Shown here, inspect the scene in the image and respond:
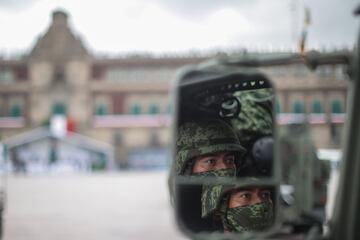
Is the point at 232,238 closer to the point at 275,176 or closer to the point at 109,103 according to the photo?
the point at 275,176

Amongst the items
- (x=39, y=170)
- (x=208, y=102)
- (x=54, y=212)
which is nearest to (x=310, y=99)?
(x=208, y=102)

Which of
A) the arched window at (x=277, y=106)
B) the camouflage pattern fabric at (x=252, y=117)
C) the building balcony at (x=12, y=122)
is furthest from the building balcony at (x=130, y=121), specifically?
the arched window at (x=277, y=106)

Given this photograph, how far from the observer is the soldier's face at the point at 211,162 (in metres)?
1.47

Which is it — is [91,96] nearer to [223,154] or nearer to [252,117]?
[252,117]

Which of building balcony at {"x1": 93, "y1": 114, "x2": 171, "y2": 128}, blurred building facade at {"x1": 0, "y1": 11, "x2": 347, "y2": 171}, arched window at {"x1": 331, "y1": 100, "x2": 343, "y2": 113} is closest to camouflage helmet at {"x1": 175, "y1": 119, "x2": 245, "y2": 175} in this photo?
arched window at {"x1": 331, "y1": 100, "x2": 343, "y2": 113}

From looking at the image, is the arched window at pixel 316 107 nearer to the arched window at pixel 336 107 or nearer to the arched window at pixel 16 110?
the arched window at pixel 336 107

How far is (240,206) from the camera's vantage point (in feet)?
4.76

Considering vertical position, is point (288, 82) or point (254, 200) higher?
point (288, 82)

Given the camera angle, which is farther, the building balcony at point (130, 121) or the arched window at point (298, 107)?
the building balcony at point (130, 121)

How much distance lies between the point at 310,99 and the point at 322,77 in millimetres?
159

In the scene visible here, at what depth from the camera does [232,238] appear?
3.69 ft

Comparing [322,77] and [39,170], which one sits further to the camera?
[39,170]

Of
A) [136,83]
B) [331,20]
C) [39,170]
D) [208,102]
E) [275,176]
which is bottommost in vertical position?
[39,170]

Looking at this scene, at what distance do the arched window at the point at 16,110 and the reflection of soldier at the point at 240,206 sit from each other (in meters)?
38.0
